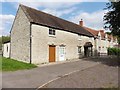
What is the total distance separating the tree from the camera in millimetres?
21906

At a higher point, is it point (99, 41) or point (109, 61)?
point (99, 41)

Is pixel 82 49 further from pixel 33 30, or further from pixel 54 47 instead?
pixel 33 30

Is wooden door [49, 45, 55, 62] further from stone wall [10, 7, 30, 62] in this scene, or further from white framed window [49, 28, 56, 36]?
stone wall [10, 7, 30, 62]

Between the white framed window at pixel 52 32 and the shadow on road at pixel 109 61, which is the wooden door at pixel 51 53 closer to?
the white framed window at pixel 52 32

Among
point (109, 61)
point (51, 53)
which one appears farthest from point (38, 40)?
point (109, 61)

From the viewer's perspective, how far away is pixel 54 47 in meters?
27.2

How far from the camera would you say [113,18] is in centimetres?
2294

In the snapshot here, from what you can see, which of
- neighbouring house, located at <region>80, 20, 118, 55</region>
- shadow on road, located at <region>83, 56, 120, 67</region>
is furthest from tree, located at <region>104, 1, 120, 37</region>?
neighbouring house, located at <region>80, 20, 118, 55</region>

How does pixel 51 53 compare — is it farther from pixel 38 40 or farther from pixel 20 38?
pixel 20 38

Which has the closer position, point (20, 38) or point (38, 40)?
point (38, 40)

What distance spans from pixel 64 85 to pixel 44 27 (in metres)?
15.2

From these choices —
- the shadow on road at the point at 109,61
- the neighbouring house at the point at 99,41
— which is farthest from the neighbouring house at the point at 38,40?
the neighbouring house at the point at 99,41

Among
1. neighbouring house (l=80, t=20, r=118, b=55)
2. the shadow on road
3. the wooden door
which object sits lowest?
the shadow on road

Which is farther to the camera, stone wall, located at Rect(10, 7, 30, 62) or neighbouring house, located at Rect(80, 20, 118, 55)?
neighbouring house, located at Rect(80, 20, 118, 55)
